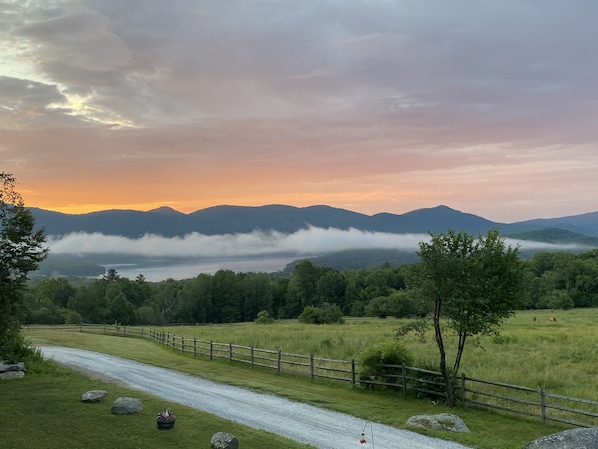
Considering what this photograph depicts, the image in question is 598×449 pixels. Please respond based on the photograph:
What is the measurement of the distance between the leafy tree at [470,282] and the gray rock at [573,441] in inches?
310

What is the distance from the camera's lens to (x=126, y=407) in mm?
17297

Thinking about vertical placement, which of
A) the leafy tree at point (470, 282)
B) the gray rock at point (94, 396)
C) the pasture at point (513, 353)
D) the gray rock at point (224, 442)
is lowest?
the pasture at point (513, 353)

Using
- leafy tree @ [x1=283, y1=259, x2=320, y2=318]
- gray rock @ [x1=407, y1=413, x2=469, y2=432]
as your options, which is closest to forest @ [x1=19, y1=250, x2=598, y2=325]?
leafy tree @ [x1=283, y1=259, x2=320, y2=318]

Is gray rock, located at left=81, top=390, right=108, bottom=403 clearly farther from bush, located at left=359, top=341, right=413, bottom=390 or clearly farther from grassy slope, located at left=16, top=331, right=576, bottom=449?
bush, located at left=359, top=341, right=413, bottom=390

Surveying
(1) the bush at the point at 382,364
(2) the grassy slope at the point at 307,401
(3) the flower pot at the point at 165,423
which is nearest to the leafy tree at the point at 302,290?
(2) the grassy slope at the point at 307,401

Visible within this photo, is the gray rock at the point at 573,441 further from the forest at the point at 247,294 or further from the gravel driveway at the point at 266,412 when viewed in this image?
the forest at the point at 247,294

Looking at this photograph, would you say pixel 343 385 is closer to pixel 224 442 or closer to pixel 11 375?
pixel 224 442

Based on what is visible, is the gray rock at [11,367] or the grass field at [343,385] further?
the gray rock at [11,367]

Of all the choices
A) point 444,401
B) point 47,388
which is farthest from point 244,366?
point 444,401

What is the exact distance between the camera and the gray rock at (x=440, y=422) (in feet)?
53.8

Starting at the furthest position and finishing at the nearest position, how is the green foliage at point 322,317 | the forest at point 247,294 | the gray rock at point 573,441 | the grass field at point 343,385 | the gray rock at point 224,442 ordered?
the forest at point 247,294
the green foliage at point 322,317
the grass field at point 343,385
the gray rock at point 224,442
the gray rock at point 573,441

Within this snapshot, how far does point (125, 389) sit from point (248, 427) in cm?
850

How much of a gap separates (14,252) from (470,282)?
64.7 feet

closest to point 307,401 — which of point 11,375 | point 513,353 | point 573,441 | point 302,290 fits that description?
point 573,441
